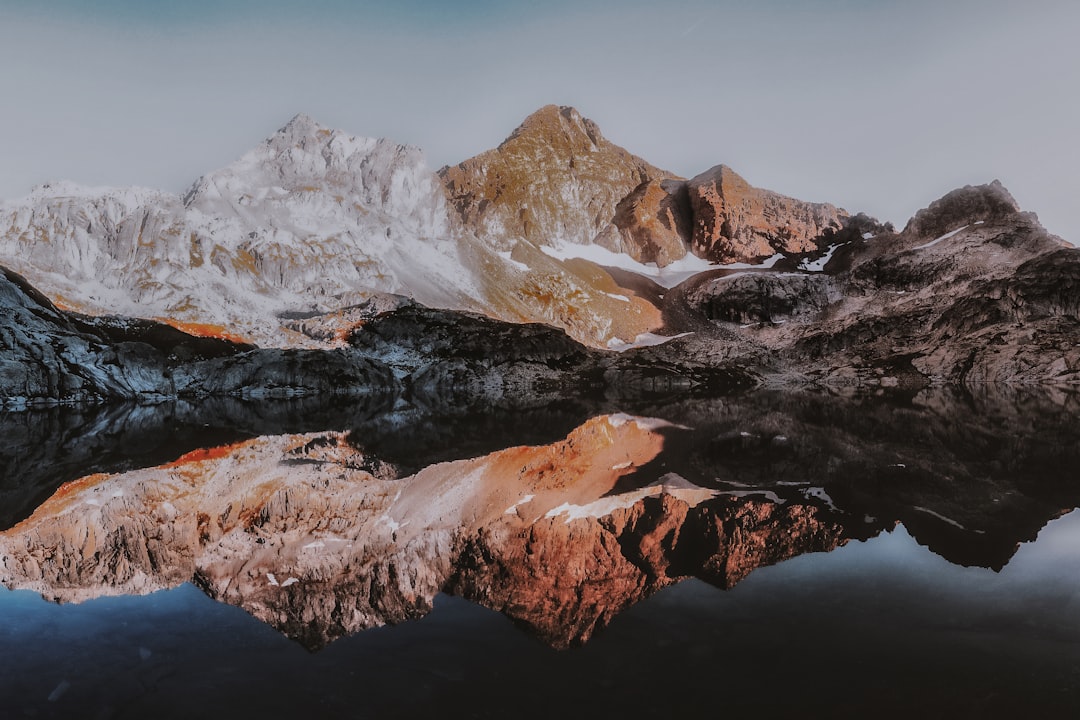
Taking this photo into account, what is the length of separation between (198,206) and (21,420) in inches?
5503

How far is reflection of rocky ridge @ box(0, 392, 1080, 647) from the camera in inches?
416

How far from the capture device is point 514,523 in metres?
14.6

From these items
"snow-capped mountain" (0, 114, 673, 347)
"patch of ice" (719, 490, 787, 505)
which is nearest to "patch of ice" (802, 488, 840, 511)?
"patch of ice" (719, 490, 787, 505)

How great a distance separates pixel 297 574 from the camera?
11742 millimetres

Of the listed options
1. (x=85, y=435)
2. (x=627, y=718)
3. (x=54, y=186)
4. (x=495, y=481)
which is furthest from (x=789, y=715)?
(x=54, y=186)

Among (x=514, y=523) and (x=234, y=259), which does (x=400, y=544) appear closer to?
(x=514, y=523)

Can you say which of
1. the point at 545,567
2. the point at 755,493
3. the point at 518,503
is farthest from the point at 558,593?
the point at 755,493

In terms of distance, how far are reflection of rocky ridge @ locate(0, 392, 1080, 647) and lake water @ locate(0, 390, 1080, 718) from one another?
0.30 ft

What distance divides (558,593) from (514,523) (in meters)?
4.78

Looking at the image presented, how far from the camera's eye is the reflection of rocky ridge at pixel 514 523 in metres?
10.6

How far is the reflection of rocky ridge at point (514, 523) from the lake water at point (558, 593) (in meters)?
0.09

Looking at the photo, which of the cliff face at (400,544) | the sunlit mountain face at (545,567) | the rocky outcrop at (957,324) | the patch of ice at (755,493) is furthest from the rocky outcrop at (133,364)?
the patch of ice at (755,493)

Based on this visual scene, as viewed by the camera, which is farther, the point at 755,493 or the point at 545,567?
the point at 755,493

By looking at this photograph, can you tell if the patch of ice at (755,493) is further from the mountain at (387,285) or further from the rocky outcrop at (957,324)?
the rocky outcrop at (957,324)
